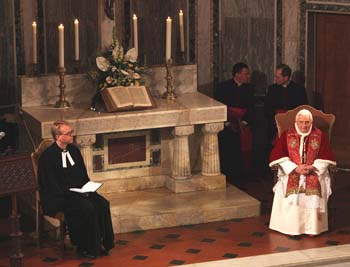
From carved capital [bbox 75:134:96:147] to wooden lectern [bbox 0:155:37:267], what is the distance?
69.4 inches

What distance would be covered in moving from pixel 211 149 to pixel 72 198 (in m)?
2.08

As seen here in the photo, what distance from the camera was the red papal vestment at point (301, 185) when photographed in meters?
10.5

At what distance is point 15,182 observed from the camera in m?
9.00

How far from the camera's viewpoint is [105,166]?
448 inches

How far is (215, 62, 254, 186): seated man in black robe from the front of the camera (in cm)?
1259

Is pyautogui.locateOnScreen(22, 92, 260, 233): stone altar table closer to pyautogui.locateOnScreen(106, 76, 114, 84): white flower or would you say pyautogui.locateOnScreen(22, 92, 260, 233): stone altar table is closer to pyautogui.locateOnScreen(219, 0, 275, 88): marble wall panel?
pyautogui.locateOnScreen(106, 76, 114, 84): white flower

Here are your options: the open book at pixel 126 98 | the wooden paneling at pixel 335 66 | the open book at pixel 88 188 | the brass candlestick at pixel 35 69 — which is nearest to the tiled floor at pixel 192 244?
the open book at pixel 88 188

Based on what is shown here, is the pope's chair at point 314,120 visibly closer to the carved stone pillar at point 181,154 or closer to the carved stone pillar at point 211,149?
the carved stone pillar at point 211,149

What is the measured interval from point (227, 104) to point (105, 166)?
198 centimetres

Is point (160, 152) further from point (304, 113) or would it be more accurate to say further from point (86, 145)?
point (304, 113)

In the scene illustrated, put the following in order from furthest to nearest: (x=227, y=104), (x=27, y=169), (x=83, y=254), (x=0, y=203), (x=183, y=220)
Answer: (x=227, y=104) → (x=0, y=203) → (x=183, y=220) → (x=83, y=254) → (x=27, y=169)

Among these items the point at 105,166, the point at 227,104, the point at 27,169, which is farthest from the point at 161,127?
the point at 27,169

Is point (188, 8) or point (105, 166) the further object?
point (188, 8)

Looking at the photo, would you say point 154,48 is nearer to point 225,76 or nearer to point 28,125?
point 225,76
